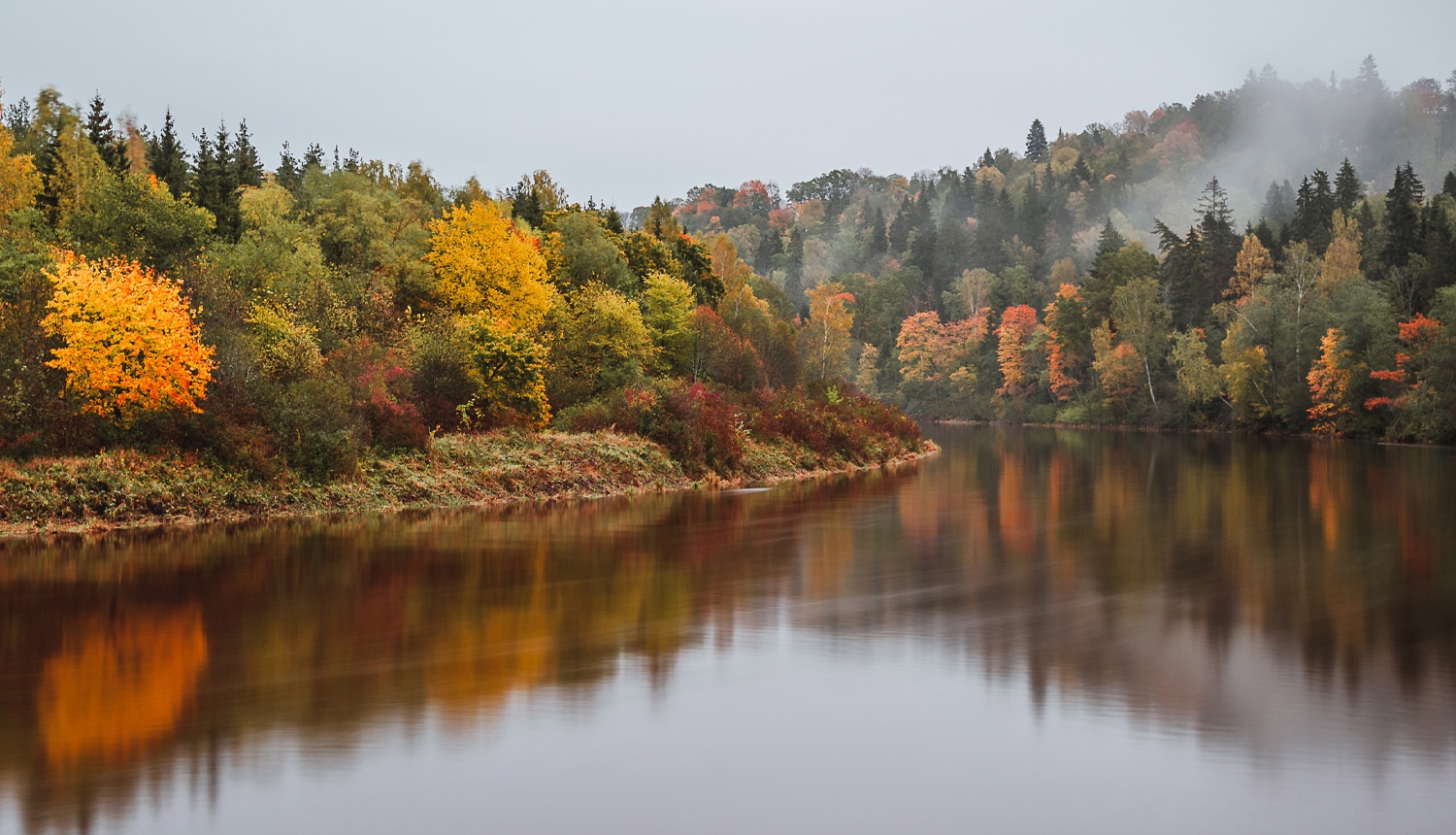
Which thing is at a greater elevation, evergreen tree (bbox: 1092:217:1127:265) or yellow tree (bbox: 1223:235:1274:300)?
evergreen tree (bbox: 1092:217:1127:265)

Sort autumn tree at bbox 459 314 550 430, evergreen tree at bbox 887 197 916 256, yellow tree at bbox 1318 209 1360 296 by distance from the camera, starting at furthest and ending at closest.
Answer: evergreen tree at bbox 887 197 916 256 → yellow tree at bbox 1318 209 1360 296 → autumn tree at bbox 459 314 550 430

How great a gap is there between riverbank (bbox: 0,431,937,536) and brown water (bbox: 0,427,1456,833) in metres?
1.45

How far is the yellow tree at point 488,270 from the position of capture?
3925cm

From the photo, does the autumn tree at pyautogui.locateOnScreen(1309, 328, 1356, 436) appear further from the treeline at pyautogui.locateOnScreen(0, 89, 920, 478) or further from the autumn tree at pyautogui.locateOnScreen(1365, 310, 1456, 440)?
the treeline at pyautogui.locateOnScreen(0, 89, 920, 478)

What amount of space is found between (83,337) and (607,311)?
20086 millimetres

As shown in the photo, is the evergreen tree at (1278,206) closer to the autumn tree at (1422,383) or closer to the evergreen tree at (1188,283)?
the evergreen tree at (1188,283)

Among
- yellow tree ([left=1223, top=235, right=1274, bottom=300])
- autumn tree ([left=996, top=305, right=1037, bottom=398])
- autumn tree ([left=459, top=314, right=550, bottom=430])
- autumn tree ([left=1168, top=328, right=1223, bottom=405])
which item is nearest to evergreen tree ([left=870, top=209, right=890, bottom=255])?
autumn tree ([left=996, top=305, right=1037, bottom=398])

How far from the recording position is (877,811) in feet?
27.8

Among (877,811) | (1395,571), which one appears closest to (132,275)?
(877,811)

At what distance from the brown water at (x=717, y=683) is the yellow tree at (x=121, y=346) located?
3.30 metres

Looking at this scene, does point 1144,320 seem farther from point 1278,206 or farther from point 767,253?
point 767,253

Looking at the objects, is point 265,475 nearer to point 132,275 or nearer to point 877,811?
point 132,275

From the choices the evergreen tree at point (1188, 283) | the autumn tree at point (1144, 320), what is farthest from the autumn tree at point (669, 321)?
the evergreen tree at point (1188, 283)

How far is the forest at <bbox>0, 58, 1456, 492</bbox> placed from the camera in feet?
76.9
